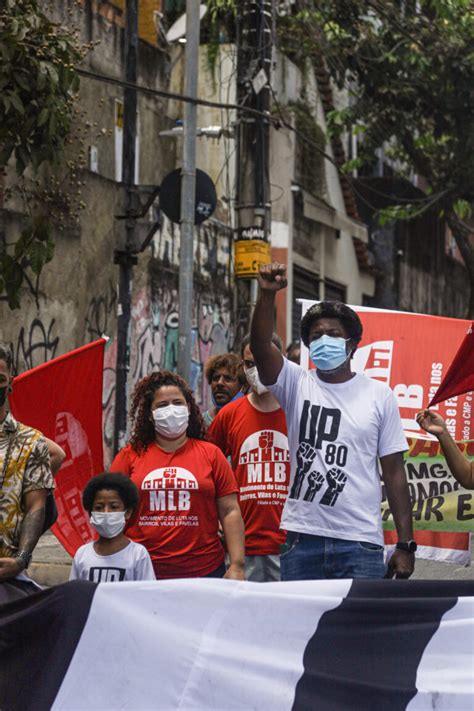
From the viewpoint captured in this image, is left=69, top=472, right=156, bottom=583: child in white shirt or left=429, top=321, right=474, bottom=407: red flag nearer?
left=69, top=472, right=156, bottom=583: child in white shirt

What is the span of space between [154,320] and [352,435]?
11687 mm

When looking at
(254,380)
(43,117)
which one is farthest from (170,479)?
(43,117)

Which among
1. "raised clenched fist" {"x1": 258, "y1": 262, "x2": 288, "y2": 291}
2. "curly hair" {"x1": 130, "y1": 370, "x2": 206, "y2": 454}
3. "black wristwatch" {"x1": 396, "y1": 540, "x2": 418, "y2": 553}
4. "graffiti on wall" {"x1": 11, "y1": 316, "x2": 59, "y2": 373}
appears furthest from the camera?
"graffiti on wall" {"x1": 11, "y1": 316, "x2": 59, "y2": 373}

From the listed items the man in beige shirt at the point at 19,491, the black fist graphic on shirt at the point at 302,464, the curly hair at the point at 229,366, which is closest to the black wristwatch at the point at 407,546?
the black fist graphic on shirt at the point at 302,464

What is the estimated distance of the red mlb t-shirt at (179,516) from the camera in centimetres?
614

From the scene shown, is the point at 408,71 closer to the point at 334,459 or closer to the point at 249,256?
the point at 249,256

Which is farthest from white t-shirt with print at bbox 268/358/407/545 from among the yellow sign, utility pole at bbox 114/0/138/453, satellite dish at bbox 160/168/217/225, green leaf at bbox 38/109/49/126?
the yellow sign

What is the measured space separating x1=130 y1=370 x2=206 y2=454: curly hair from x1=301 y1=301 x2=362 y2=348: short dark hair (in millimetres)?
678

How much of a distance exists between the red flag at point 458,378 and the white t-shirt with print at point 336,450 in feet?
2.81

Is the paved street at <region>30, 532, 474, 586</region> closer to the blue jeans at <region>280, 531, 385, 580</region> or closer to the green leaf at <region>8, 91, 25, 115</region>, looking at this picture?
the green leaf at <region>8, 91, 25, 115</region>

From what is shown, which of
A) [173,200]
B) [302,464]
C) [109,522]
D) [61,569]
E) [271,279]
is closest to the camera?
[271,279]

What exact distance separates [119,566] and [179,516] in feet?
1.12

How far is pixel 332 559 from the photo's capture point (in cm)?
583

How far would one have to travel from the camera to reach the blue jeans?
5.82 meters
